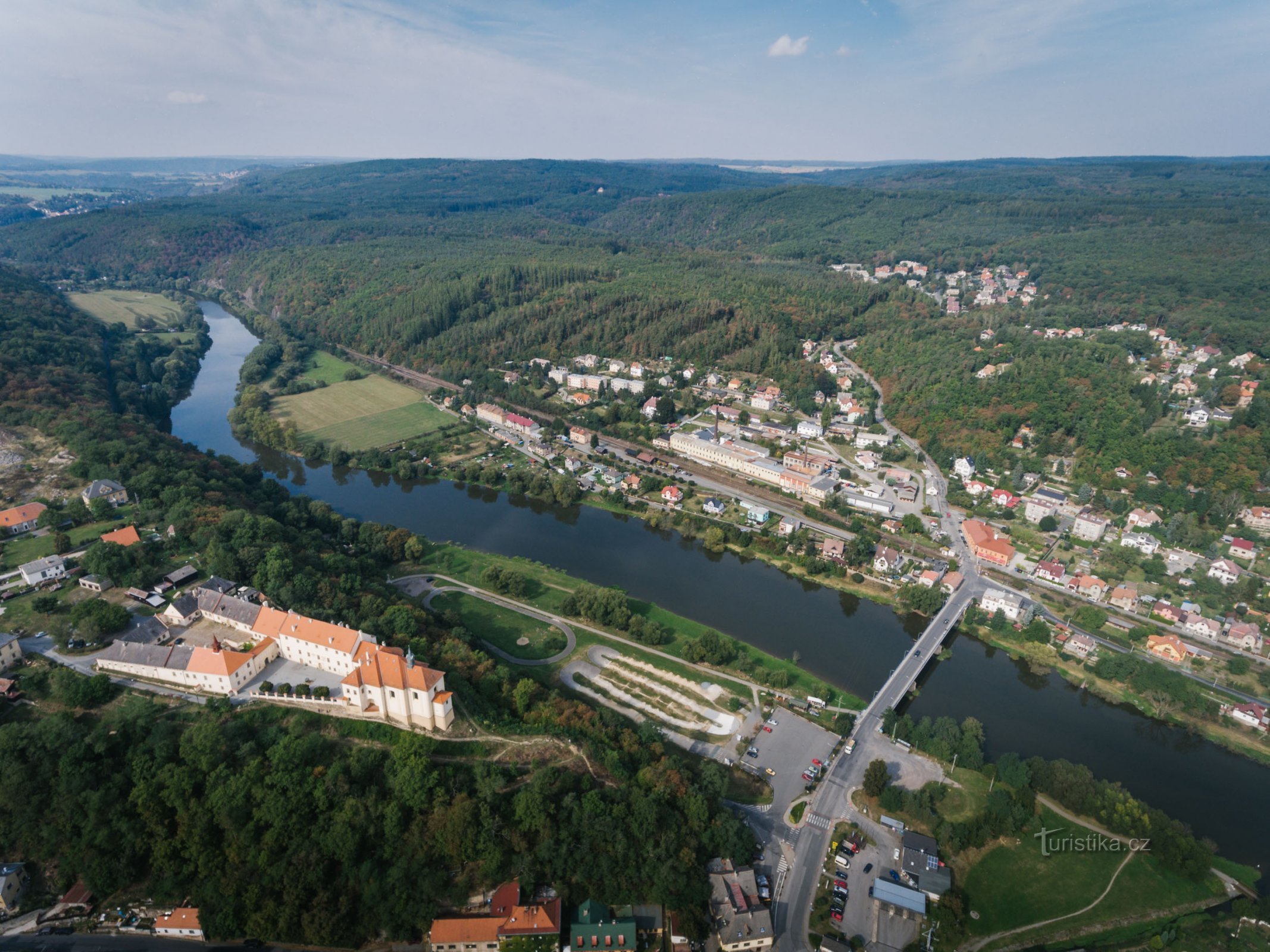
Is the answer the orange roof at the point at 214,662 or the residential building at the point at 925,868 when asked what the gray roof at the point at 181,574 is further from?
the residential building at the point at 925,868

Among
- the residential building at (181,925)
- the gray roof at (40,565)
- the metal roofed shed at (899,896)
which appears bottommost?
the residential building at (181,925)

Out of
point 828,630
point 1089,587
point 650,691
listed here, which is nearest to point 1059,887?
point 828,630

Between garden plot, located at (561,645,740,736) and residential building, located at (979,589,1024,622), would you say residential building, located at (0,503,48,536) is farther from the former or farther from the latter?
residential building, located at (979,589,1024,622)

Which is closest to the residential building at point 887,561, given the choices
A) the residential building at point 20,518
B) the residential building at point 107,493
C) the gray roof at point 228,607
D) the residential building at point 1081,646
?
the residential building at point 1081,646

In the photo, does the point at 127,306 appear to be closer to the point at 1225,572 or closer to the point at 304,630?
the point at 304,630

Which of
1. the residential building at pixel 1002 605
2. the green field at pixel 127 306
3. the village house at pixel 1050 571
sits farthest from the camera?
the green field at pixel 127 306

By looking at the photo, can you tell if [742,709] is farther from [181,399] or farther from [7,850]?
[181,399]
